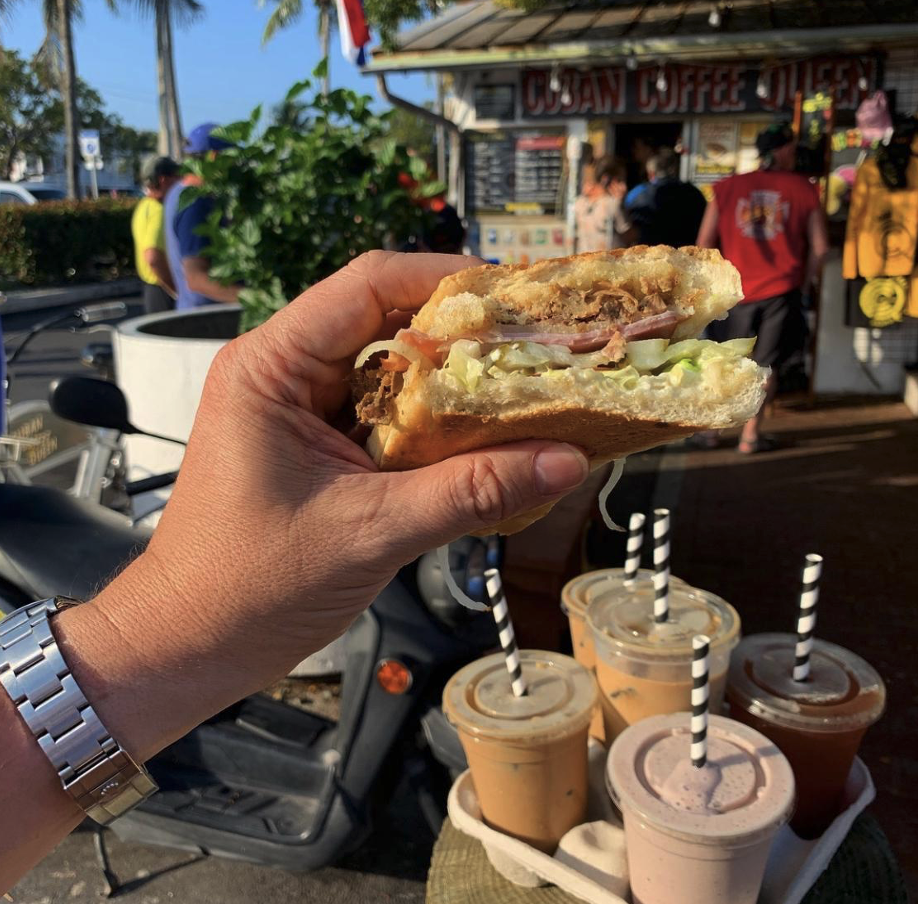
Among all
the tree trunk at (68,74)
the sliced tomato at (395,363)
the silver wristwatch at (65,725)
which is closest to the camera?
the silver wristwatch at (65,725)

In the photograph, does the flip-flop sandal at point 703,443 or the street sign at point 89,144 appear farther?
the street sign at point 89,144

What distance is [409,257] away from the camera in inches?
76.7

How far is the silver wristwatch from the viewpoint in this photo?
1.37 m

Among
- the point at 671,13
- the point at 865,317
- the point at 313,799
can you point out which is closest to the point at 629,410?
the point at 313,799

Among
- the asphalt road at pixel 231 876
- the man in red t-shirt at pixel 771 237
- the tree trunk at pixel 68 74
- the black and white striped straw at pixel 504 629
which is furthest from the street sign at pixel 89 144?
the black and white striped straw at pixel 504 629

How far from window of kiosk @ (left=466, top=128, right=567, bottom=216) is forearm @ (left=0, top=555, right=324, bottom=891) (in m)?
8.68

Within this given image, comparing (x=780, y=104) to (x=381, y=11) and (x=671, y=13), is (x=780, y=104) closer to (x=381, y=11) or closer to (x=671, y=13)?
(x=671, y=13)

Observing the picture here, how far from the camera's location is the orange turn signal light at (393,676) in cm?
266

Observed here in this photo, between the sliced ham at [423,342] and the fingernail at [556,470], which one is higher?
the sliced ham at [423,342]

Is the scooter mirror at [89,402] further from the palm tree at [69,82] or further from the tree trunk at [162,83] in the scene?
the tree trunk at [162,83]

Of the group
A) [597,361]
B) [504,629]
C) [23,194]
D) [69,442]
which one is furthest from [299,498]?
[23,194]

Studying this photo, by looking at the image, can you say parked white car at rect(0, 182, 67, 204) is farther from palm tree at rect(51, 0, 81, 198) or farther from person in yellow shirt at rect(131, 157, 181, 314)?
person in yellow shirt at rect(131, 157, 181, 314)

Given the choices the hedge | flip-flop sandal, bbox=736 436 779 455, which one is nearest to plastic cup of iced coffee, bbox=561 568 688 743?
flip-flop sandal, bbox=736 436 779 455

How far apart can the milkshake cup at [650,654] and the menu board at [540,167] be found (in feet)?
24.9
